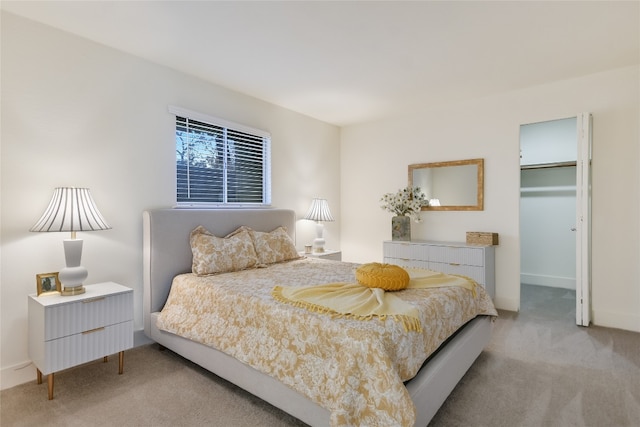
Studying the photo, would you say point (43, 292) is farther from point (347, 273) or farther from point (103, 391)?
point (347, 273)

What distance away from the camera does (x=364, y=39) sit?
2.64 meters

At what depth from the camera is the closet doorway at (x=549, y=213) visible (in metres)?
4.61

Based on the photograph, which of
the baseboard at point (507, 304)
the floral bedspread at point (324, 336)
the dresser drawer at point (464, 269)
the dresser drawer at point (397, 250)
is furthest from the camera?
the dresser drawer at point (397, 250)

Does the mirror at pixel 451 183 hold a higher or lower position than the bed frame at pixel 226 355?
higher

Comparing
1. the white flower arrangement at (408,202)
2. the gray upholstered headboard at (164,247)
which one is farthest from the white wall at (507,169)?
the gray upholstered headboard at (164,247)

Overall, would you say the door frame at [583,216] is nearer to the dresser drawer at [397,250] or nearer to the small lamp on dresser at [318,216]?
the dresser drawer at [397,250]

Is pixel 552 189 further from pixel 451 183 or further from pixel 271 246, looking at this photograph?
pixel 271 246

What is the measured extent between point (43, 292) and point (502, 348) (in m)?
3.62

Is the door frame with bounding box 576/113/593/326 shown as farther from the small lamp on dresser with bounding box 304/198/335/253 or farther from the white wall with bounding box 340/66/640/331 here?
the small lamp on dresser with bounding box 304/198/335/253

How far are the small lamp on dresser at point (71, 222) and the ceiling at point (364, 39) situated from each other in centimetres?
130

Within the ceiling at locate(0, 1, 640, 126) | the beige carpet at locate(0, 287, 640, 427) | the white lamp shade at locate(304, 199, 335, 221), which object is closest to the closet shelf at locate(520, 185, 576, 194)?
the ceiling at locate(0, 1, 640, 126)

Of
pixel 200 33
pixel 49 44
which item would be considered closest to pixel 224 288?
pixel 200 33

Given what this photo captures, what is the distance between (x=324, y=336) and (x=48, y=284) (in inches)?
81.9

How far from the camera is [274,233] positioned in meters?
3.64
